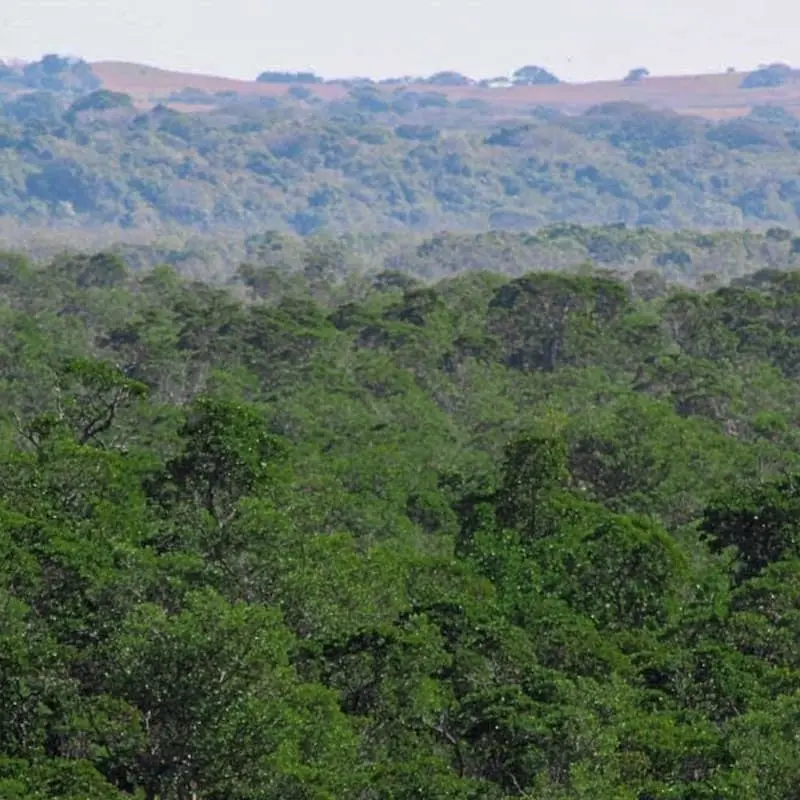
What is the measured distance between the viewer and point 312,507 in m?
47.0

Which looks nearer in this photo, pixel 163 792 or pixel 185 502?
pixel 163 792

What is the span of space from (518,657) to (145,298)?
7266 centimetres

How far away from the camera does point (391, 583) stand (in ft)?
135

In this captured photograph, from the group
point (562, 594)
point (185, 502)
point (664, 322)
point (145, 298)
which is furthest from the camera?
point (145, 298)

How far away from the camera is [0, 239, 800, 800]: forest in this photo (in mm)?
32125

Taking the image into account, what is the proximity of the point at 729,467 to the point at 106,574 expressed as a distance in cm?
2570

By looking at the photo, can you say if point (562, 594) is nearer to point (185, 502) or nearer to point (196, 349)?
point (185, 502)

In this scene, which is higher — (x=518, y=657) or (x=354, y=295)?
(x=518, y=657)

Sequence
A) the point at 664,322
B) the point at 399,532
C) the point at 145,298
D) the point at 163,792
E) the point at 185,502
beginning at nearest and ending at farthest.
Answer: the point at 163,792
the point at 185,502
the point at 399,532
the point at 664,322
the point at 145,298


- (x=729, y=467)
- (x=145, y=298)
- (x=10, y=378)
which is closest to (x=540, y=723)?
(x=729, y=467)

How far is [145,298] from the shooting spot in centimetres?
10788

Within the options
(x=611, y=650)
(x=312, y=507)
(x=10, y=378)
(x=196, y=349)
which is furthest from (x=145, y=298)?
(x=611, y=650)

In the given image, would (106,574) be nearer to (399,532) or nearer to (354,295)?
(399,532)

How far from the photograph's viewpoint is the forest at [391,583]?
32.1m
